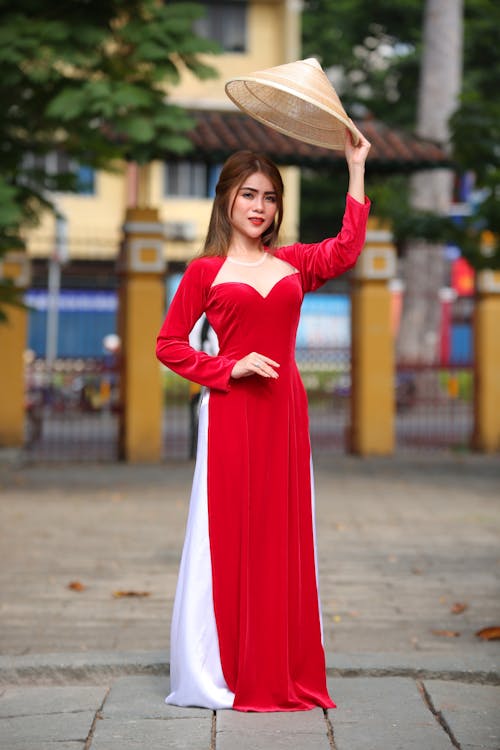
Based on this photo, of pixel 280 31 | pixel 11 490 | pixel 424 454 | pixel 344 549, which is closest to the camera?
pixel 344 549

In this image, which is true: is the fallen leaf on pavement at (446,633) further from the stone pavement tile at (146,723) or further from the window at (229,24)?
the window at (229,24)

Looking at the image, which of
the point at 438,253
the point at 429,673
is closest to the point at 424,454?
the point at 438,253

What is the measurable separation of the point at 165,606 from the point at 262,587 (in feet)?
7.67

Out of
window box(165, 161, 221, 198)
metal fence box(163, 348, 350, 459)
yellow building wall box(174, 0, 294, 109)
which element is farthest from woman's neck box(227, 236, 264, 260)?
window box(165, 161, 221, 198)

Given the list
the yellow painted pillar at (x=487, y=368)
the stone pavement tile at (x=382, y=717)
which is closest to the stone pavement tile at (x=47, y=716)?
the stone pavement tile at (x=382, y=717)

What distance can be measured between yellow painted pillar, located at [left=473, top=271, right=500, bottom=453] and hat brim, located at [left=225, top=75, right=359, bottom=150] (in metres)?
13.0

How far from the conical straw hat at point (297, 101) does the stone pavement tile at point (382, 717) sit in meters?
2.00

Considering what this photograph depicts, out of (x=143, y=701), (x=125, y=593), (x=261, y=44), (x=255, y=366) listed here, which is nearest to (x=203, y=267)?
(x=255, y=366)

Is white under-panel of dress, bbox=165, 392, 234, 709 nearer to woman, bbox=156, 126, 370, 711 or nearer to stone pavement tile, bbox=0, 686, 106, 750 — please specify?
woman, bbox=156, 126, 370, 711

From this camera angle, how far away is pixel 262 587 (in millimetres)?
4684

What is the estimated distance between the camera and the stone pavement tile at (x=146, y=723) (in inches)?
169

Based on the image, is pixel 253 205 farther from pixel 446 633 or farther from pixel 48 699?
pixel 446 633

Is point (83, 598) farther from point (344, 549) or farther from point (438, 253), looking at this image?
point (438, 253)

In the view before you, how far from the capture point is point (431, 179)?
26.8m
